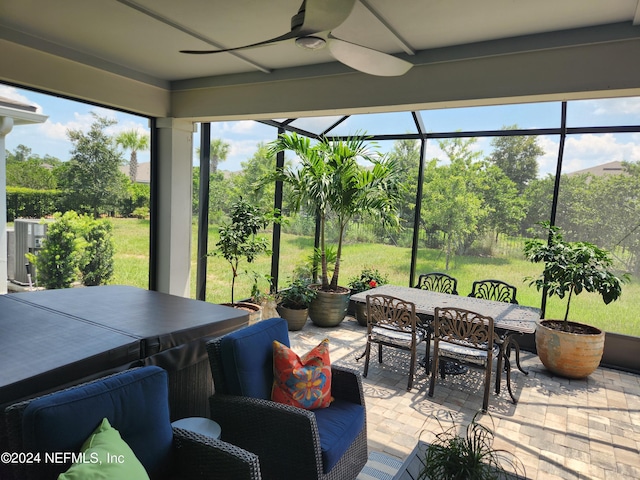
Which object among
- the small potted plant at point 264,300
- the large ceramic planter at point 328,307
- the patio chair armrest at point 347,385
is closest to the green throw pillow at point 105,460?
the patio chair armrest at point 347,385

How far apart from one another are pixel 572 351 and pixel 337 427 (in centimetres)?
298

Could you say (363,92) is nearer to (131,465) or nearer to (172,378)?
(172,378)

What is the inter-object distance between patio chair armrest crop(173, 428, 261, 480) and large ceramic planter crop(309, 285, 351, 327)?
3.76m

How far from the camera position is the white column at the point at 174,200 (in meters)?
4.87

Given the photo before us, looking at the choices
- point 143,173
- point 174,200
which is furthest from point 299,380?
point 143,173

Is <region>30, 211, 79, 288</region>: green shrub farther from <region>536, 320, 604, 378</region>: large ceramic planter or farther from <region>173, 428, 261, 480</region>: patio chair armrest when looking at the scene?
<region>536, 320, 604, 378</region>: large ceramic planter

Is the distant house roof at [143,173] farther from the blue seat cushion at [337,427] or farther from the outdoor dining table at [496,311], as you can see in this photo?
the blue seat cushion at [337,427]

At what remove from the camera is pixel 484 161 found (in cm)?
525

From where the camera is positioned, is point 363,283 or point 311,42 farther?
point 363,283

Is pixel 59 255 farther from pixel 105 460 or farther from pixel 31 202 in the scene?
pixel 105 460

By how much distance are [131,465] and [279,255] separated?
4611mm

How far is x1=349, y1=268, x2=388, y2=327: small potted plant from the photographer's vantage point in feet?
18.4

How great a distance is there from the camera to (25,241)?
12.5 ft

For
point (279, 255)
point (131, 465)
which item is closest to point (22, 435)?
point (131, 465)
